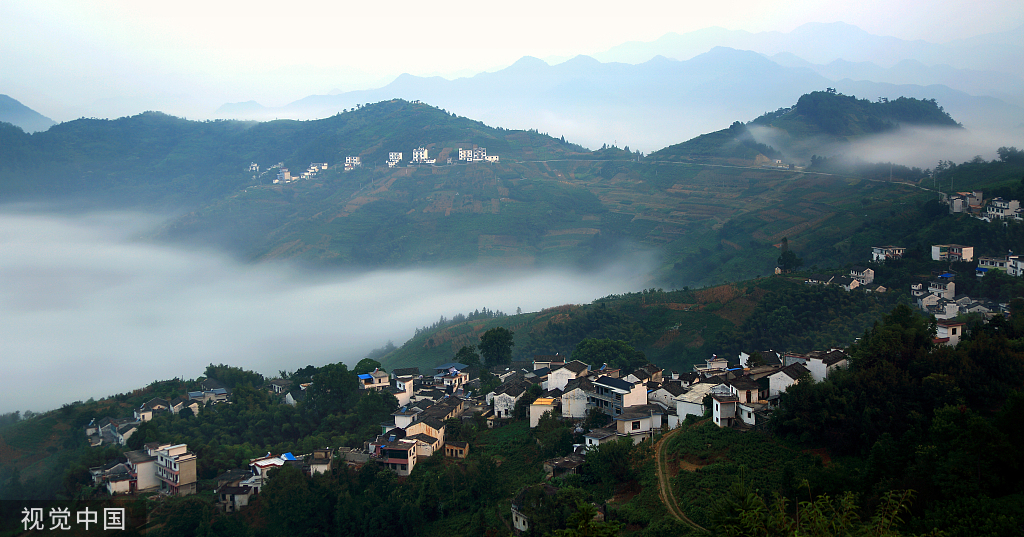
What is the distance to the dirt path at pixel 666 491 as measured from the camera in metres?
13.5

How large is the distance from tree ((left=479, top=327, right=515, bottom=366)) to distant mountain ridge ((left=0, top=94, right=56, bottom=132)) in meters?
169

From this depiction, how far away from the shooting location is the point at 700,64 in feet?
593

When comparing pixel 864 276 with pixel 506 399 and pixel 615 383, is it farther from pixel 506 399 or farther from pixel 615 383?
pixel 506 399

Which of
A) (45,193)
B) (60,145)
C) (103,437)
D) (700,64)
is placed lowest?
(103,437)

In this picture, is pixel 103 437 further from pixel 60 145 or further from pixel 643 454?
pixel 60 145

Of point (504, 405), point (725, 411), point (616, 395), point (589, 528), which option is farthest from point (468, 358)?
point (589, 528)

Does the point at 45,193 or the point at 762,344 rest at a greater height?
the point at 45,193

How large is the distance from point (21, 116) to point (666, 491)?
199222 mm

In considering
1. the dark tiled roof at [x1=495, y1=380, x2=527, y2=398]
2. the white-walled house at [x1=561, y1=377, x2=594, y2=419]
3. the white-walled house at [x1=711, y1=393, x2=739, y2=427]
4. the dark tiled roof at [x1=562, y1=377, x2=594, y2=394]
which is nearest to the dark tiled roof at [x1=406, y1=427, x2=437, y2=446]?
the dark tiled roof at [x1=495, y1=380, x2=527, y2=398]

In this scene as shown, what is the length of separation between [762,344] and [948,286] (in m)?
8.05

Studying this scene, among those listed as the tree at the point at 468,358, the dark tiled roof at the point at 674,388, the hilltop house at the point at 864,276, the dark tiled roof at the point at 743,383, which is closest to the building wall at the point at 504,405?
the dark tiled roof at the point at 674,388

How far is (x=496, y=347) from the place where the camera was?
31438 mm

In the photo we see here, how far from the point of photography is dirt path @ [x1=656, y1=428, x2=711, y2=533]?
13519 millimetres

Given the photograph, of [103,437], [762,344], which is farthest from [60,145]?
[762,344]
